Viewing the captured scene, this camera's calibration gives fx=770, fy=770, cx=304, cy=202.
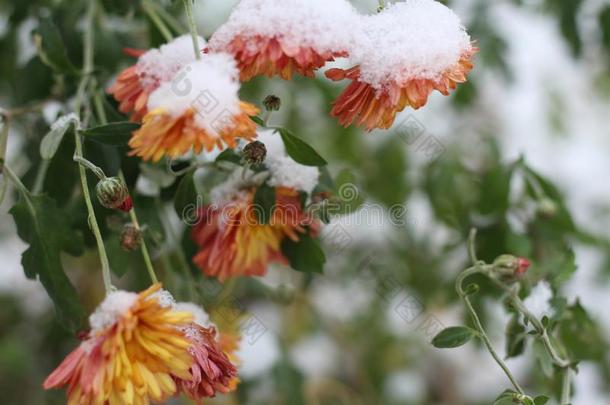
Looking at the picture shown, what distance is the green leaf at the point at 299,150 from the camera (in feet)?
1.84

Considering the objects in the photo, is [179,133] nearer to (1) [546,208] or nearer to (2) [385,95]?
(2) [385,95]

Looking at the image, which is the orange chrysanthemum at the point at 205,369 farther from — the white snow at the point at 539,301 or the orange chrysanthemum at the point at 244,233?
the white snow at the point at 539,301

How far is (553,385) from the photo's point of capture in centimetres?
88

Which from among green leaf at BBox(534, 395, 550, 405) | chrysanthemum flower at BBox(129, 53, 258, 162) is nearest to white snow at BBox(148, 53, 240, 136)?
chrysanthemum flower at BBox(129, 53, 258, 162)

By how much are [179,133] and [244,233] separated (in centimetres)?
18

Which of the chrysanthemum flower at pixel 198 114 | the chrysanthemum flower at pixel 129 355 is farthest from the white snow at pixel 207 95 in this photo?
the chrysanthemum flower at pixel 129 355

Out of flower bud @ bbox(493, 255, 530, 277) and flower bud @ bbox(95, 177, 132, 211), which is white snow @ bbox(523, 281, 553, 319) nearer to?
flower bud @ bbox(493, 255, 530, 277)

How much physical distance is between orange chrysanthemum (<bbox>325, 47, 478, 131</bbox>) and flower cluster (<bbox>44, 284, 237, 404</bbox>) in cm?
17

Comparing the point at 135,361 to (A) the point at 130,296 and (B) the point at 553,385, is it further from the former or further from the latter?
(B) the point at 553,385

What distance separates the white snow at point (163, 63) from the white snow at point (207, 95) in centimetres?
9

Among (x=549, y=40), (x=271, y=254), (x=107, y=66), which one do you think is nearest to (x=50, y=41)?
(x=107, y=66)

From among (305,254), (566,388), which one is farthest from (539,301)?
(305,254)

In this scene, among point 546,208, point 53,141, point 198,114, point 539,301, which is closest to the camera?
point 198,114

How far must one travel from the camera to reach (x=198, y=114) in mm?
440
